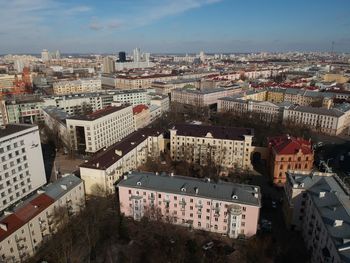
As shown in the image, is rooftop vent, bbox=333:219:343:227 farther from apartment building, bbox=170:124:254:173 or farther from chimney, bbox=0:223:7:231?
chimney, bbox=0:223:7:231

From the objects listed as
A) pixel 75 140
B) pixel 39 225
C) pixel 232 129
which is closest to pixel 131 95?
pixel 75 140

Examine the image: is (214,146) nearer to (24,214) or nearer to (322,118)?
(24,214)

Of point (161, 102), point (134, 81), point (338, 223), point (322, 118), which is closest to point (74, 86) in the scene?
point (134, 81)

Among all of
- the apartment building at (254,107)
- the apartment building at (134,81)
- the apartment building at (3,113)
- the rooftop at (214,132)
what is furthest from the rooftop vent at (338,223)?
the apartment building at (134,81)

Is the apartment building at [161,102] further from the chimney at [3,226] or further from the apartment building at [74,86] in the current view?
the chimney at [3,226]

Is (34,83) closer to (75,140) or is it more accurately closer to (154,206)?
Result: (75,140)

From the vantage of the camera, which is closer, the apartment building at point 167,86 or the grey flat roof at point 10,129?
the grey flat roof at point 10,129

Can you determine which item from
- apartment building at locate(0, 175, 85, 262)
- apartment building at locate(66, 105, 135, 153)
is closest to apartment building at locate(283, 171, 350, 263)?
apartment building at locate(0, 175, 85, 262)
